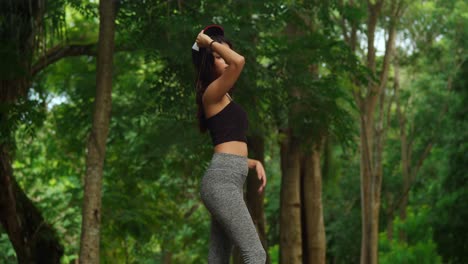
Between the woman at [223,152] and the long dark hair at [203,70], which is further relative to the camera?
the long dark hair at [203,70]

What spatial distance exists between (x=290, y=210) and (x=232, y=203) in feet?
37.0

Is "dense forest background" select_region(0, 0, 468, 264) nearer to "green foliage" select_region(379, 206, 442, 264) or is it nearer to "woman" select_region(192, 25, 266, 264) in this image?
"green foliage" select_region(379, 206, 442, 264)

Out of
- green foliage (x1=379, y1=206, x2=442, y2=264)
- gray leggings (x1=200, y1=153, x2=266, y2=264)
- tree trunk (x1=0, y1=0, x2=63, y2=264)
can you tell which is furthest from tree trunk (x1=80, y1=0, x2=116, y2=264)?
green foliage (x1=379, y1=206, x2=442, y2=264)

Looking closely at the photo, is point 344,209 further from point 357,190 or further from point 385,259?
point 385,259

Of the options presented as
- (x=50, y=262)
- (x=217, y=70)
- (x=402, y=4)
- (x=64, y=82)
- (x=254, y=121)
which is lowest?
(x=50, y=262)

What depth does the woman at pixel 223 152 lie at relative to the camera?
3.94 m

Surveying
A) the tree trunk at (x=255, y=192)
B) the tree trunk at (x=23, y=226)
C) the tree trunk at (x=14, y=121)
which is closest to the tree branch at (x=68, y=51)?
the tree trunk at (x=23, y=226)

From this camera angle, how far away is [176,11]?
31.8ft

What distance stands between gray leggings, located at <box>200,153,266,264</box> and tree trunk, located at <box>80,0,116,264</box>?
3902 millimetres

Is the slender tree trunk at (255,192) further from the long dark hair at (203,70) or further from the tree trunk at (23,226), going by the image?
the long dark hair at (203,70)

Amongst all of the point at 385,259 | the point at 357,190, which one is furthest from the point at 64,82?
the point at 357,190

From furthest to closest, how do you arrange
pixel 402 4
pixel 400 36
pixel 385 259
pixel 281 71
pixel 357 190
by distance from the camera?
1. pixel 357 190
2. pixel 400 36
3. pixel 385 259
4. pixel 402 4
5. pixel 281 71

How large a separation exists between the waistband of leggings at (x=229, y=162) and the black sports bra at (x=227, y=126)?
0.08 metres

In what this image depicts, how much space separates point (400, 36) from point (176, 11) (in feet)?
45.8
